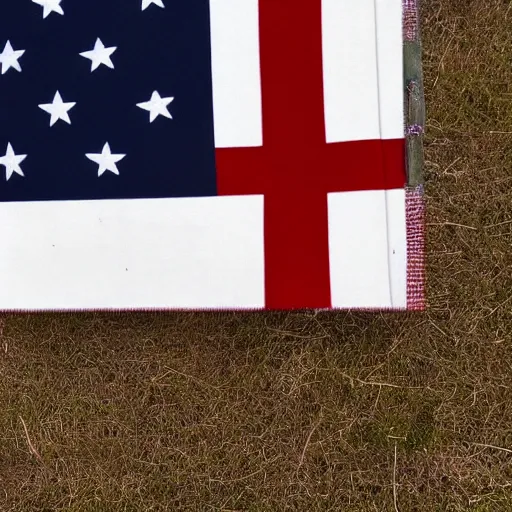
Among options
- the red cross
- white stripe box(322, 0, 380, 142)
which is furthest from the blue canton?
white stripe box(322, 0, 380, 142)

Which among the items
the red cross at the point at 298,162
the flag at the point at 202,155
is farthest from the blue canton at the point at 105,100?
the red cross at the point at 298,162

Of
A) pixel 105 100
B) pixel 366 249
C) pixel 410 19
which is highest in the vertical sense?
pixel 410 19

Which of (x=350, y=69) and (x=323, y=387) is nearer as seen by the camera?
(x=350, y=69)

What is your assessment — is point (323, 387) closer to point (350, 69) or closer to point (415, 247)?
point (415, 247)

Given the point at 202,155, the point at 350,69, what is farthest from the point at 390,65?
the point at 202,155

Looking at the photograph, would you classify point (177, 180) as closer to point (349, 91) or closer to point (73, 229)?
point (73, 229)

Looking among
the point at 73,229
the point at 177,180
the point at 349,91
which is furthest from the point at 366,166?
the point at 73,229
